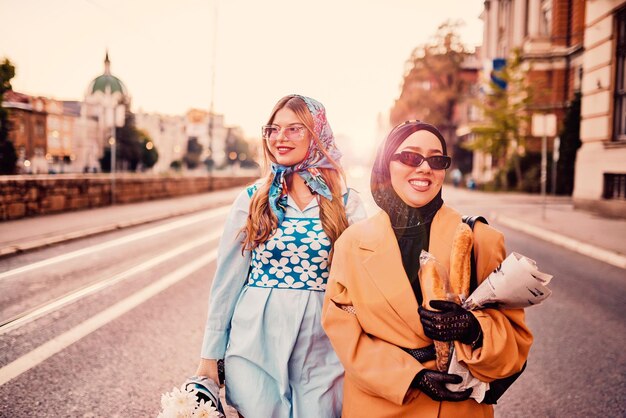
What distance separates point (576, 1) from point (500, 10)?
15.3 meters

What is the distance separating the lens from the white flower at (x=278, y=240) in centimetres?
229

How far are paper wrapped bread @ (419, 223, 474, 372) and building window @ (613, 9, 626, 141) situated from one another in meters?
17.4

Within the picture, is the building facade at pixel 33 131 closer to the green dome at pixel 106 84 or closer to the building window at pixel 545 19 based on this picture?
the green dome at pixel 106 84

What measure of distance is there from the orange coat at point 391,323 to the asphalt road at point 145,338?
2.07 meters

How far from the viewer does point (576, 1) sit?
2962cm

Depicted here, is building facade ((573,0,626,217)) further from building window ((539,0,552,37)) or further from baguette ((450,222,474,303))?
baguette ((450,222,474,303))

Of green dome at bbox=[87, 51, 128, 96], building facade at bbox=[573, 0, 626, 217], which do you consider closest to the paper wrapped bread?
building facade at bbox=[573, 0, 626, 217]

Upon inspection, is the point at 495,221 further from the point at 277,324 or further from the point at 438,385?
the point at 438,385

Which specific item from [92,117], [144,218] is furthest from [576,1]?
[92,117]

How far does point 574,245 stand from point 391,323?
10400 mm

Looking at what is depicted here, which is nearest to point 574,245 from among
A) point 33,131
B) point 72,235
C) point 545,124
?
point 545,124

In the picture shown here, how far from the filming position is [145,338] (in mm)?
4867

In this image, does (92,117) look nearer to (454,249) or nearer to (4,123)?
(4,123)

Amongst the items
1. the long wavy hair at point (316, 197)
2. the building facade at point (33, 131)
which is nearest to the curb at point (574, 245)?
the long wavy hair at point (316, 197)
